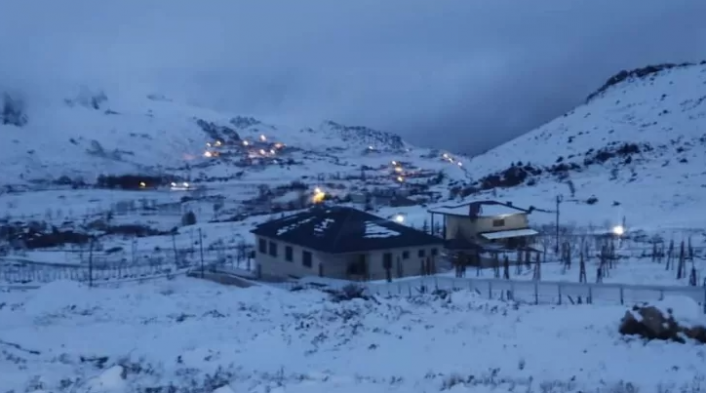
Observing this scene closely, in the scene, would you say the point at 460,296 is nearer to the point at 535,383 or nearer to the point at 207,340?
the point at 207,340

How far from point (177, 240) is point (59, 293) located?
2819 centimetres

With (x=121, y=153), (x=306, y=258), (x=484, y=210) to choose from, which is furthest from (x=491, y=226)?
(x=121, y=153)

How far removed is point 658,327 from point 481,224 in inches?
970

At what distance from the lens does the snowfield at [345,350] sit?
10.3 meters

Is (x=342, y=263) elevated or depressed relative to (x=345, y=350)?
depressed

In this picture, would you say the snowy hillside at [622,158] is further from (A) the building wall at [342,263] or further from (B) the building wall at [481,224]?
(A) the building wall at [342,263]

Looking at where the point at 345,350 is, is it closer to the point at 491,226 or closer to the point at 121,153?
the point at 491,226

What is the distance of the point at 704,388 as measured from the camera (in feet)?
31.8

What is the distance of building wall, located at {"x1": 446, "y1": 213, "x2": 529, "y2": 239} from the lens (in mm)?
37406

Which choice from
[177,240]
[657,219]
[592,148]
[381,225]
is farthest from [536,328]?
[592,148]

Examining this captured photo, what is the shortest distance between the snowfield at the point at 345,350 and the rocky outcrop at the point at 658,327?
296 millimetres

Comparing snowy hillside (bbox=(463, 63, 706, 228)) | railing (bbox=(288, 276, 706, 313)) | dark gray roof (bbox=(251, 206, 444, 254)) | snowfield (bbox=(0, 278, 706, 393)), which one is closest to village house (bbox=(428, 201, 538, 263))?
dark gray roof (bbox=(251, 206, 444, 254))

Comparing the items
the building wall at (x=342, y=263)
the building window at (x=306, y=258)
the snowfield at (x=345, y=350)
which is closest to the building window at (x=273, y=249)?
the building wall at (x=342, y=263)

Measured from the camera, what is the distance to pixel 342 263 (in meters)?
29.8
